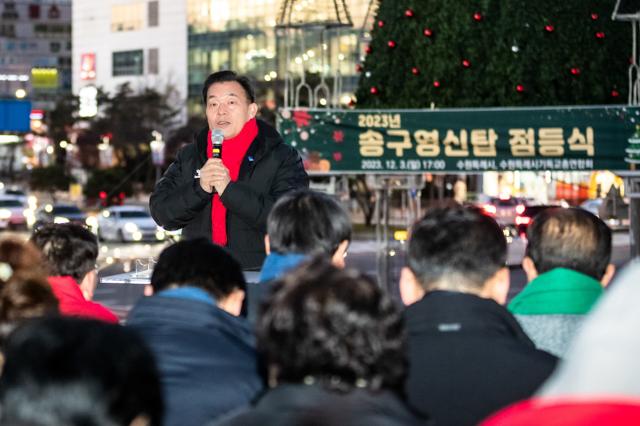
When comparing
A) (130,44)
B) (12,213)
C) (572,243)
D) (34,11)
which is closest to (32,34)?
(34,11)

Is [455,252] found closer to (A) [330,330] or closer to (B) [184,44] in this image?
(A) [330,330]

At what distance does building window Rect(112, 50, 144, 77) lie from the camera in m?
101

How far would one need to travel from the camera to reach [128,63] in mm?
101625

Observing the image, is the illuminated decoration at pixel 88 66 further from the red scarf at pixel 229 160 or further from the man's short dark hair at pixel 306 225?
the man's short dark hair at pixel 306 225

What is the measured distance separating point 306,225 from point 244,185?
190cm

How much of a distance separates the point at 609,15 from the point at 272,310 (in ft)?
61.1

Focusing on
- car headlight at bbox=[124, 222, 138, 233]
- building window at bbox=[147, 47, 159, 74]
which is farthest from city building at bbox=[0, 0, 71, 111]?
car headlight at bbox=[124, 222, 138, 233]

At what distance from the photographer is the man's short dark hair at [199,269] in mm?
4121

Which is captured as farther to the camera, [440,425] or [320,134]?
[320,134]

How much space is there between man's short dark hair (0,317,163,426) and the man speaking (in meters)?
3.87

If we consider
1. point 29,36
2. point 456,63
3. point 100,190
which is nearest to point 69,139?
point 100,190

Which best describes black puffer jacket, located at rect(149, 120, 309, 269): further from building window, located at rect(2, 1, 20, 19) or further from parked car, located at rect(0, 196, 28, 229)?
building window, located at rect(2, 1, 20, 19)

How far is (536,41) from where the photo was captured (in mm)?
20422

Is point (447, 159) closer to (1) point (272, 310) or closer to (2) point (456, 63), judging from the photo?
(2) point (456, 63)
